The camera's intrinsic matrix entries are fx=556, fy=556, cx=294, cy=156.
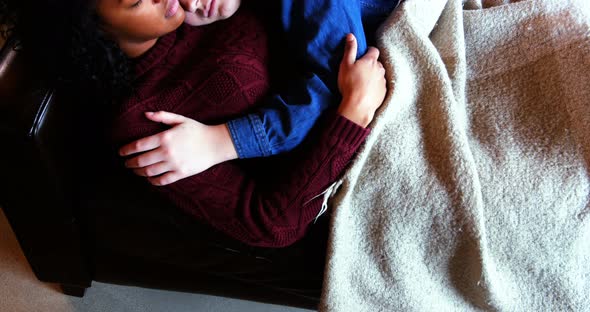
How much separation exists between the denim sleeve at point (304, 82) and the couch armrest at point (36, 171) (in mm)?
271

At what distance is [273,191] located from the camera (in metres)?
0.87

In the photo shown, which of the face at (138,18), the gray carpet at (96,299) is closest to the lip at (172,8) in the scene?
the face at (138,18)

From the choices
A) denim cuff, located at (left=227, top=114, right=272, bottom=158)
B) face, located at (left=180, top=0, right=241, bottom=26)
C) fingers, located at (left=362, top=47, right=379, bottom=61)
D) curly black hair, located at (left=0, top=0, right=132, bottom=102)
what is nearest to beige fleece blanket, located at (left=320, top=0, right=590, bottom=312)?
fingers, located at (left=362, top=47, right=379, bottom=61)

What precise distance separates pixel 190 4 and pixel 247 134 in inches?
8.0

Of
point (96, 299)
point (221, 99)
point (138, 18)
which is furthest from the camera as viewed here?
point (96, 299)

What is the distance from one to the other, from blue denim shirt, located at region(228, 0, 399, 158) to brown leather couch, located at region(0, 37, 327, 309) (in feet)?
0.58

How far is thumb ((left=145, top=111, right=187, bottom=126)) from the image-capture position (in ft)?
2.61

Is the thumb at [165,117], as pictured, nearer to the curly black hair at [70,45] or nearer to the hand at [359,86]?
the curly black hair at [70,45]

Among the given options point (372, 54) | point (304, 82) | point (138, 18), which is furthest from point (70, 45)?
point (372, 54)

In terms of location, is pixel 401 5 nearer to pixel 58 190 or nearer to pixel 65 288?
pixel 58 190

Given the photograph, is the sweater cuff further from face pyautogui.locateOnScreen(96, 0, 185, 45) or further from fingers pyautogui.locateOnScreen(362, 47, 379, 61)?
face pyautogui.locateOnScreen(96, 0, 185, 45)

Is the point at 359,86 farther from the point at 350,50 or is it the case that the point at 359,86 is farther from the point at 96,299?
the point at 96,299

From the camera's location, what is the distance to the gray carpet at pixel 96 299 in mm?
1218

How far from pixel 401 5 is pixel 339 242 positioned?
1.32 feet
